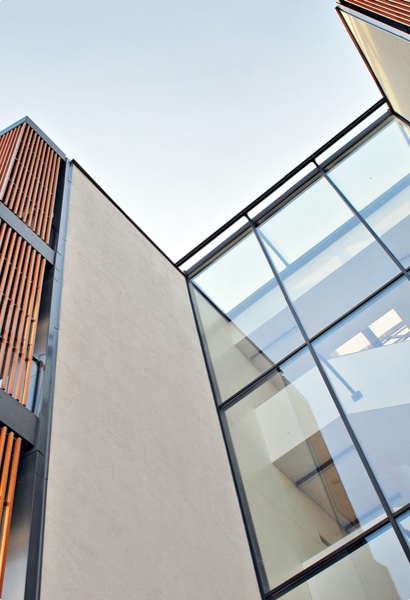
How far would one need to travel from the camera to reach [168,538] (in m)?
5.27

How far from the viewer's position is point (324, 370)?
720 cm

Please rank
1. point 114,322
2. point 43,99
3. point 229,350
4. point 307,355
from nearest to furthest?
point 114,322 → point 307,355 → point 229,350 → point 43,99

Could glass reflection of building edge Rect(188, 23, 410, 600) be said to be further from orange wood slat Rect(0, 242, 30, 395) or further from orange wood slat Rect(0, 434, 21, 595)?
orange wood slat Rect(0, 242, 30, 395)

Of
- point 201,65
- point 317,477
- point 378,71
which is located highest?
point 201,65

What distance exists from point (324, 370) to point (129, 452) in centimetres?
280

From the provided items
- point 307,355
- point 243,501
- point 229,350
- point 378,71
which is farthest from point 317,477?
point 378,71

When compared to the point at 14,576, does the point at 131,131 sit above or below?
above

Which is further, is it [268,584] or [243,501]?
[243,501]

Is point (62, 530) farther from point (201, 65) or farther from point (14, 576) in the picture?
point (201, 65)

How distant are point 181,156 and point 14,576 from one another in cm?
865

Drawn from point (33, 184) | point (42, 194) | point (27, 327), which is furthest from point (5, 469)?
point (33, 184)

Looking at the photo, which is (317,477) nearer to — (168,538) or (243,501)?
(243,501)

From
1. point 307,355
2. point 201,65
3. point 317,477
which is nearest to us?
point 317,477

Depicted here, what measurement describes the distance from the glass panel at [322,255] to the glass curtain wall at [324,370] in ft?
0.07
